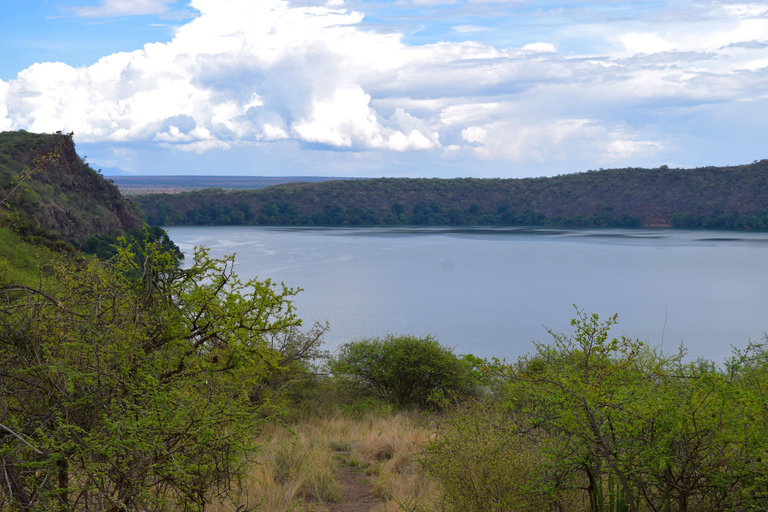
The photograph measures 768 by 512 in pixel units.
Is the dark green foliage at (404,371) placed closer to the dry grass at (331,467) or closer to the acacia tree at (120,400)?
the dry grass at (331,467)

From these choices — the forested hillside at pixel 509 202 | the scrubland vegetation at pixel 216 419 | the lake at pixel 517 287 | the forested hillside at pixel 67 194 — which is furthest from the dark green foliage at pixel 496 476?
the forested hillside at pixel 509 202

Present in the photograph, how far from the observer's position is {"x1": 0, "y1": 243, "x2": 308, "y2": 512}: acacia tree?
280 centimetres

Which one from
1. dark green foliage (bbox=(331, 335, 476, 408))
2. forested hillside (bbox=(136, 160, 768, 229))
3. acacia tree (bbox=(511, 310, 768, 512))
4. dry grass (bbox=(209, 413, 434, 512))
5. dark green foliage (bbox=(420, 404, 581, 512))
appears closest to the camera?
acacia tree (bbox=(511, 310, 768, 512))

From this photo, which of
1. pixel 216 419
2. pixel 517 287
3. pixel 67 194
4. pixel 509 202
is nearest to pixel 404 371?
pixel 216 419

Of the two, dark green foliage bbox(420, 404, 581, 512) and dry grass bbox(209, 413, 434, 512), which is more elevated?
dark green foliage bbox(420, 404, 581, 512)

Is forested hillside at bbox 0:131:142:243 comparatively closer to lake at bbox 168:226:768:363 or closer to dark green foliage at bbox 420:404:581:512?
lake at bbox 168:226:768:363

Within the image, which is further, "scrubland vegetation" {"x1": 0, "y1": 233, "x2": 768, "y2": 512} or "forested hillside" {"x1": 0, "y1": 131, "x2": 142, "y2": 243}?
"forested hillside" {"x1": 0, "y1": 131, "x2": 142, "y2": 243}

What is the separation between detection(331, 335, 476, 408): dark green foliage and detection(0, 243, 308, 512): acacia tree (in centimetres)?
983

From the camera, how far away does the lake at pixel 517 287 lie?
2934cm

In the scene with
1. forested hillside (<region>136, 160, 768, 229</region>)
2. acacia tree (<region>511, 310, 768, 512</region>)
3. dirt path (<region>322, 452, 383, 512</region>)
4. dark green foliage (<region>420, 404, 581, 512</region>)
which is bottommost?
dirt path (<region>322, 452, 383, 512</region>)

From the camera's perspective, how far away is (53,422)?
9.68ft

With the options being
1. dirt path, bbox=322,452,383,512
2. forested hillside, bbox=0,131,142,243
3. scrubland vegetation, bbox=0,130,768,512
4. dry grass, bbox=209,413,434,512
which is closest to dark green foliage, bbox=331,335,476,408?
dry grass, bbox=209,413,434,512

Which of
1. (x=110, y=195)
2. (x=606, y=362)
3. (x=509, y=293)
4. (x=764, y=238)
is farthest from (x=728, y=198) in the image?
(x=606, y=362)

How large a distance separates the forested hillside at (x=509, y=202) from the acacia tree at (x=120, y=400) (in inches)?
4125
